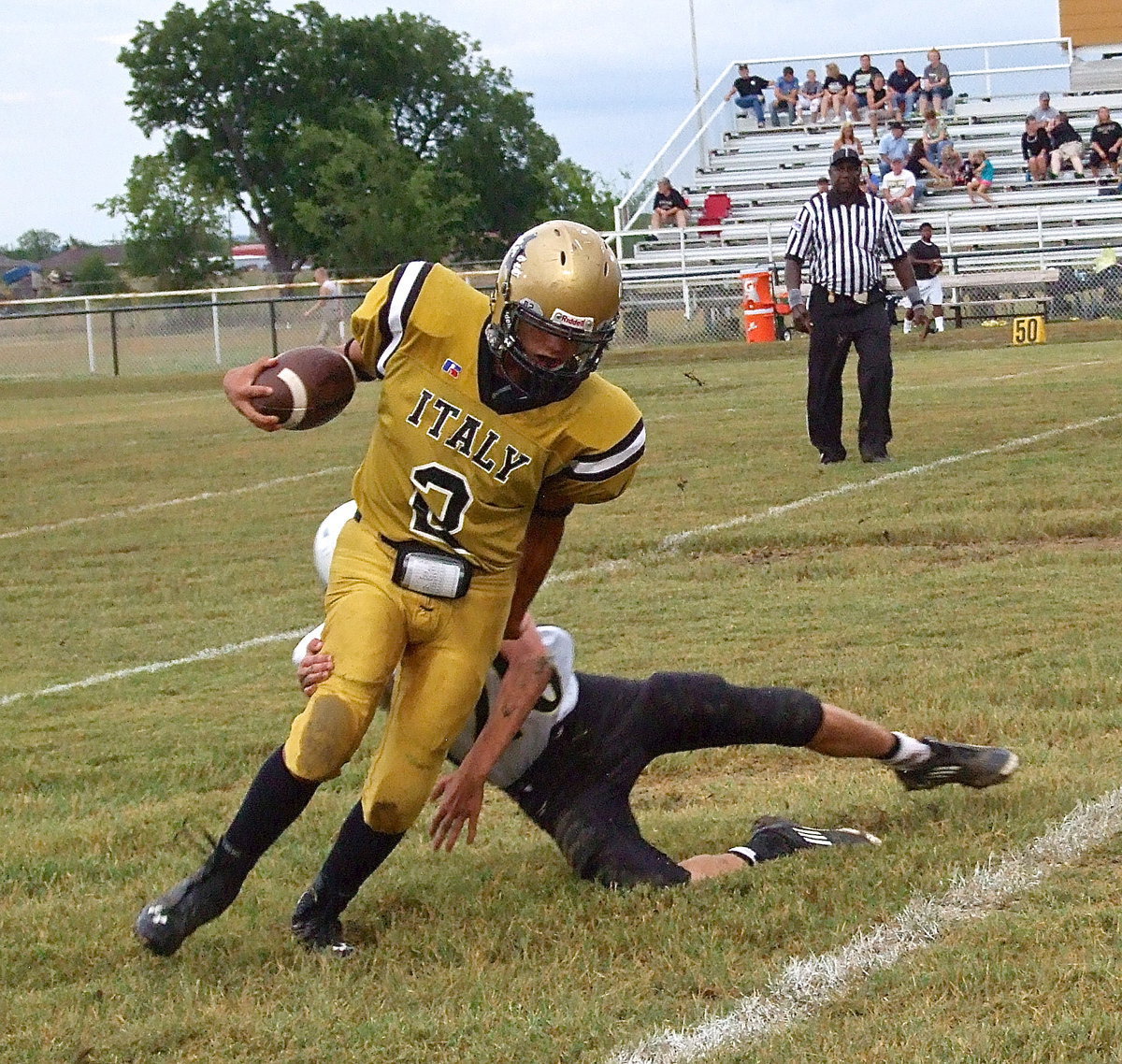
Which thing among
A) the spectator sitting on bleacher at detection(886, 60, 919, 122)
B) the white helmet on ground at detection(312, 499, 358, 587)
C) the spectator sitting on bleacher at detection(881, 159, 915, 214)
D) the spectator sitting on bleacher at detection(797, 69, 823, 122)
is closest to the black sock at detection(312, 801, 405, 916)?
the white helmet on ground at detection(312, 499, 358, 587)

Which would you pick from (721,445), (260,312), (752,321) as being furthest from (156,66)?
(721,445)

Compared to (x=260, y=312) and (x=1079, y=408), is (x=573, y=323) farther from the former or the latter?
(x=260, y=312)

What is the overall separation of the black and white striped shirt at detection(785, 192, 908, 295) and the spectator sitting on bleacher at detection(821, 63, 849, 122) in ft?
73.5

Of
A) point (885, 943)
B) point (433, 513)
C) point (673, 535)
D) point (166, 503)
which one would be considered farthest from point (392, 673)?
point (166, 503)

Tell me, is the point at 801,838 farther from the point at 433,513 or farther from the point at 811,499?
the point at 811,499

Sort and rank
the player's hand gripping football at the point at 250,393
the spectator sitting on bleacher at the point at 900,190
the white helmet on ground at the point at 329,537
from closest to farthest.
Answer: the player's hand gripping football at the point at 250,393, the white helmet on ground at the point at 329,537, the spectator sitting on bleacher at the point at 900,190

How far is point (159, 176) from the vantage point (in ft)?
178

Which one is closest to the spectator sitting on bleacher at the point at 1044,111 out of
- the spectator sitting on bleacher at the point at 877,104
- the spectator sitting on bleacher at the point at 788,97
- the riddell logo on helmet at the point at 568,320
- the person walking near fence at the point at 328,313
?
the spectator sitting on bleacher at the point at 877,104

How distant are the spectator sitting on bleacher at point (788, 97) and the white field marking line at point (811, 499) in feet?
69.8

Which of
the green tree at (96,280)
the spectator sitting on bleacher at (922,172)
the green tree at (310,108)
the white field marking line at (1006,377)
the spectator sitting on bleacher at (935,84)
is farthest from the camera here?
the green tree at (310,108)

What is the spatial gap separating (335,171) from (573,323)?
1996 inches

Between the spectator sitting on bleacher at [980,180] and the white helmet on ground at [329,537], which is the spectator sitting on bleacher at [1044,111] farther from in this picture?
the white helmet on ground at [329,537]

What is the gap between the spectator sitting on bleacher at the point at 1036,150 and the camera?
2944 cm

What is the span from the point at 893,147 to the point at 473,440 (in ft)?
87.9
